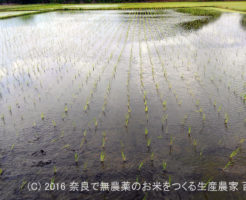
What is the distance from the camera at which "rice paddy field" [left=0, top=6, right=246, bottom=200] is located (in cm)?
304

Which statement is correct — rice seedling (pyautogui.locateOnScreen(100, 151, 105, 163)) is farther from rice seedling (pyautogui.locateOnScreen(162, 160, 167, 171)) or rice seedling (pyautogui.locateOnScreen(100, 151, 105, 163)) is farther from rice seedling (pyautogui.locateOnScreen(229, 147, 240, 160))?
rice seedling (pyautogui.locateOnScreen(229, 147, 240, 160))

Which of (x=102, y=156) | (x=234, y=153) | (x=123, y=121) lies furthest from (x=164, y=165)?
(x=123, y=121)

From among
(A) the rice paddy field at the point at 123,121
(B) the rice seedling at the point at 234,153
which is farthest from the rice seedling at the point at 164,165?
(B) the rice seedling at the point at 234,153

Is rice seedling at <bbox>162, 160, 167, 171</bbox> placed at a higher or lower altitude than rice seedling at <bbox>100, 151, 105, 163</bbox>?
lower

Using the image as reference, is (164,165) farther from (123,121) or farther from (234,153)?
(123,121)

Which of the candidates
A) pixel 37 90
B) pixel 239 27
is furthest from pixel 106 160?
pixel 239 27

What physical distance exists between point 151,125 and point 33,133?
230 centimetres

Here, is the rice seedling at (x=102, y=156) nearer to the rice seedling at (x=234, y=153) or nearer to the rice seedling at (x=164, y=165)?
the rice seedling at (x=164, y=165)

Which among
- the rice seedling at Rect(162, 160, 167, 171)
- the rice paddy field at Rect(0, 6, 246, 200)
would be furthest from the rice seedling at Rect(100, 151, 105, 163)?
the rice seedling at Rect(162, 160, 167, 171)

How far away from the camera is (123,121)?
A: 171 inches

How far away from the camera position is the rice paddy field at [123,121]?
3035 mm

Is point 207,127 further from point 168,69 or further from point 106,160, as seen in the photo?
point 168,69

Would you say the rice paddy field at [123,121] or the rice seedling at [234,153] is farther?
the rice seedling at [234,153]

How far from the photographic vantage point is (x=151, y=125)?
418 cm
